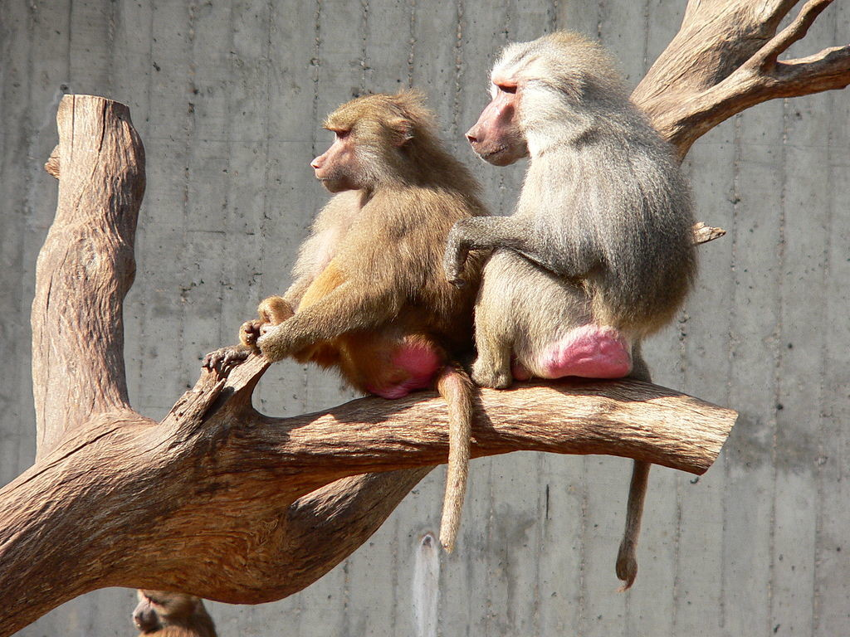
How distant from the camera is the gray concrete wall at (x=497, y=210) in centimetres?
552

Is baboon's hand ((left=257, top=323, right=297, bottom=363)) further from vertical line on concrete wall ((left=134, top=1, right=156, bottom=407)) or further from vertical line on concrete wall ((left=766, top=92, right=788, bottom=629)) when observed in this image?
vertical line on concrete wall ((left=766, top=92, right=788, bottom=629))

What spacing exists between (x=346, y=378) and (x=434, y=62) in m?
2.91

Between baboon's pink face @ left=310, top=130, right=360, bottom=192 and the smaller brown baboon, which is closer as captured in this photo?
baboon's pink face @ left=310, top=130, right=360, bottom=192

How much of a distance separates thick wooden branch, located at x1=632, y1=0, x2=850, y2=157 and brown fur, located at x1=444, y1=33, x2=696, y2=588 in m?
0.85

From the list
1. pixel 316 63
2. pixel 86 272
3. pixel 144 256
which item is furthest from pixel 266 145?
pixel 86 272

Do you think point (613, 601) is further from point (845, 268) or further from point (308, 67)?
point (308, 67)

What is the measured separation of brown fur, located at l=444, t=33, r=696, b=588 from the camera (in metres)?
2.72

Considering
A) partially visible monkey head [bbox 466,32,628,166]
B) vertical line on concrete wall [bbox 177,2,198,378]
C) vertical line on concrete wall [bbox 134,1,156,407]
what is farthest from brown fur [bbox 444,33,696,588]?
vertical line on concrete wall [bbox 134,1,156,407]

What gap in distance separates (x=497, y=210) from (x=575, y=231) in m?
2.84

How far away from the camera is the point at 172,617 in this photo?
4645 millimetres

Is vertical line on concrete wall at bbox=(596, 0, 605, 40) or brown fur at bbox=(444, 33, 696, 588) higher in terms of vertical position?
vertical line on concrete wall at bbox=(596, 0, 605, 40)

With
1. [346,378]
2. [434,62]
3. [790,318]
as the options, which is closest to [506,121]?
[346,378]

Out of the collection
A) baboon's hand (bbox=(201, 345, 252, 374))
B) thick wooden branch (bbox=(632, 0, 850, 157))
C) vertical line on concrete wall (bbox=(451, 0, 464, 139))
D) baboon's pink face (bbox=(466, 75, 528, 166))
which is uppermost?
vertical line on concrete wall (bbox=(451, 0, 464, 139))

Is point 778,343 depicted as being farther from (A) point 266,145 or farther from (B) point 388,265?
(B) point 388,265
